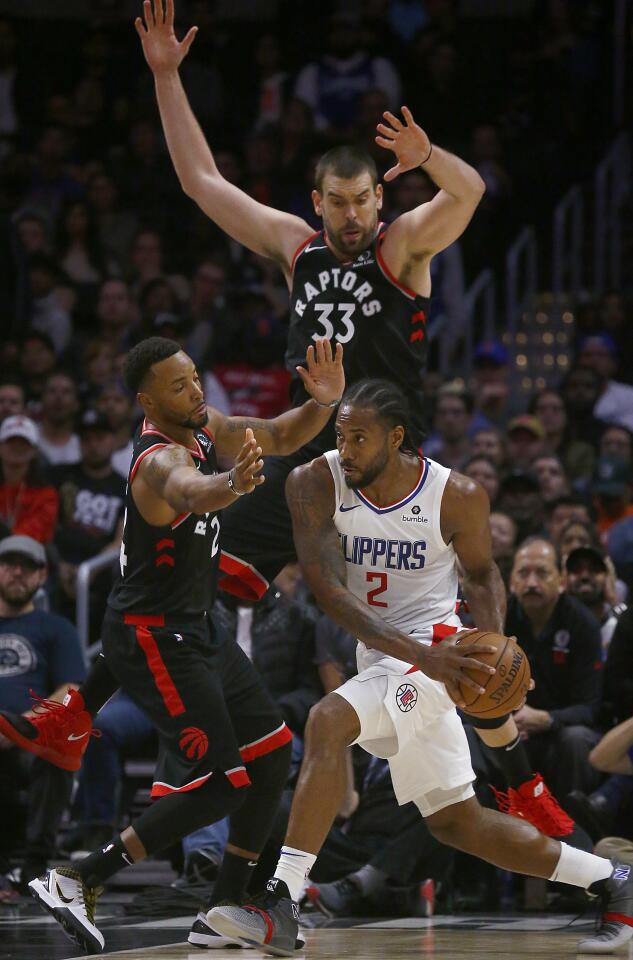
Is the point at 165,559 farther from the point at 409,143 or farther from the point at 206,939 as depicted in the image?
the point at 409,143

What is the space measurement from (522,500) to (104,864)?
15.0ft

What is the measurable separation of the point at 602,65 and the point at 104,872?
1137 centimetres

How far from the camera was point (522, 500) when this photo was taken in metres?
9.90

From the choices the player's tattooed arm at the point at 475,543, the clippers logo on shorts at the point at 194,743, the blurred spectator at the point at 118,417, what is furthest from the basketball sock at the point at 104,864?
the blurred spectator at the point at 118,417

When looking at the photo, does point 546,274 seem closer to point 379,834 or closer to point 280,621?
point 280,621

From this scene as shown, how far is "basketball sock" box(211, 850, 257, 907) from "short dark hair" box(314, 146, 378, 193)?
101 inches

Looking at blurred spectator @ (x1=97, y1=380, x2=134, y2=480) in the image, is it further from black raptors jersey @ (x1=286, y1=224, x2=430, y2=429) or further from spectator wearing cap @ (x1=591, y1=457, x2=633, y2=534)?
black raptors jersey @ (x1=286, y1=224, x2=430, y2=429)

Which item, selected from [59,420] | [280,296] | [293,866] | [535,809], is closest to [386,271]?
[535,809]

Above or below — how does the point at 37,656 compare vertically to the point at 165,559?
below

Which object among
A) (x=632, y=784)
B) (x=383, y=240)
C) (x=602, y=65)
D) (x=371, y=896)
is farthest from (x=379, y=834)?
(x=602, y=65)

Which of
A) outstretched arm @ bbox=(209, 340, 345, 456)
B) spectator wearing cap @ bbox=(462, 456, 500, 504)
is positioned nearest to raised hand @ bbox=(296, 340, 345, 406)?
outstretched arm @ bbox=(209, 340, 345, 456)

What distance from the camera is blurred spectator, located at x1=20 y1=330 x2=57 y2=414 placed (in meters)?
12.1

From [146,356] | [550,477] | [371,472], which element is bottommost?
[550,477]

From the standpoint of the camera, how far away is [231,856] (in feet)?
20.1
